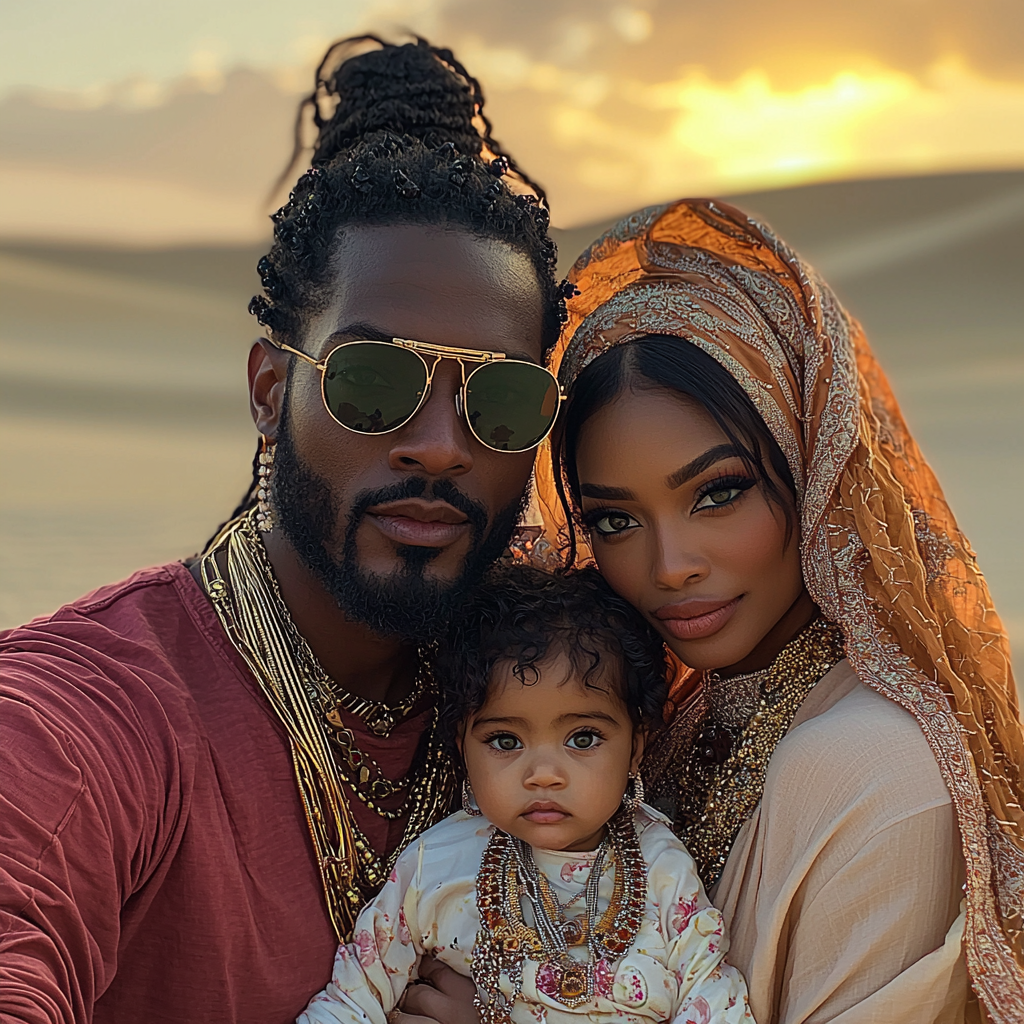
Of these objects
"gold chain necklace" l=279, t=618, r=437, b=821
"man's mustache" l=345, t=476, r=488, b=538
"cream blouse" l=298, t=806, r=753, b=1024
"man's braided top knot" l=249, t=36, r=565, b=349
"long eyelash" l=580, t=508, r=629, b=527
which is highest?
"man's braided top knot" l=249, t=36, r=565, b=349

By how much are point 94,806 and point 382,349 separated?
117 centimetres

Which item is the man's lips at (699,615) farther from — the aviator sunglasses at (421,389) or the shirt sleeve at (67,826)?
the shirt sleeve at (67,826)

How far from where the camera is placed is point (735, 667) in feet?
10.2

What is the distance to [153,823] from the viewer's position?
235 cm

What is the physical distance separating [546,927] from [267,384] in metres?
1.53

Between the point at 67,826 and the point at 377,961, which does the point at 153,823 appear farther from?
the point at 377,961

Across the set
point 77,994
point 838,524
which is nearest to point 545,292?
point 838,524

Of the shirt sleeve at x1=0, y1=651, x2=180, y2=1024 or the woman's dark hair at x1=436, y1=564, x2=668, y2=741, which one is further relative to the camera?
the woman's dark hair at x1=436, y1=564, x2=668, y2=741

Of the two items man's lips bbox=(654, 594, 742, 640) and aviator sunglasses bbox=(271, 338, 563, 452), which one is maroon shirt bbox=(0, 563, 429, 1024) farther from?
man's lips bbox=(654, 594, 742, 640)

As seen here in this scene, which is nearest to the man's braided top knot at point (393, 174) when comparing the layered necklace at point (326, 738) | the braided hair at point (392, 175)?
the braided hair at point (392, 175)

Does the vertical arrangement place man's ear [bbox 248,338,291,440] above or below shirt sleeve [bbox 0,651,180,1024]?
above

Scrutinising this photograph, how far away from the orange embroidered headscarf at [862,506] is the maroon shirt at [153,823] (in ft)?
3.94

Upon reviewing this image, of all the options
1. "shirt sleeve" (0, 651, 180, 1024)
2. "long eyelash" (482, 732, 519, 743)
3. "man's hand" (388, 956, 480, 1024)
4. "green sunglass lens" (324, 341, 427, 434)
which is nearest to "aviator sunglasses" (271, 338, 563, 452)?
"green sunglass lens" (324, 341, 427, 434)

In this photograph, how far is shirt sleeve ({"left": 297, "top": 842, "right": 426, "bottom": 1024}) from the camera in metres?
2.59
